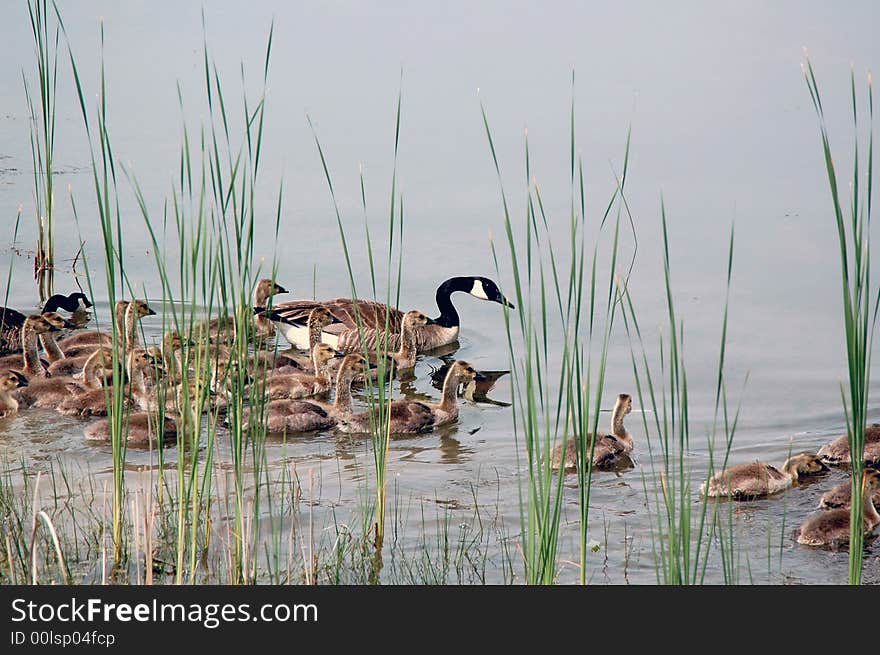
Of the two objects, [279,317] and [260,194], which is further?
Result: [260,194]

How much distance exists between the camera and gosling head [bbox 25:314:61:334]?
Answer: 9.04 m

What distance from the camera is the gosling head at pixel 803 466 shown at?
23.3 feet

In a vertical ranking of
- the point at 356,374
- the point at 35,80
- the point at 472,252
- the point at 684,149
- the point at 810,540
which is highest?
the point at 35,80

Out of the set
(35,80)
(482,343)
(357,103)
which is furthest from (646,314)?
(35,80)

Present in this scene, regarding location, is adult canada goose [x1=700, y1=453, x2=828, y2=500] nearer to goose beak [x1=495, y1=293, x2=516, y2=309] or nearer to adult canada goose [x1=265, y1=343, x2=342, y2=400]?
goose beak [x1=495, y1=293, x2=516, y2=309]

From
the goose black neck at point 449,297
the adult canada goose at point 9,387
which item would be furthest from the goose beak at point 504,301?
the adult canada goose at point 9,387

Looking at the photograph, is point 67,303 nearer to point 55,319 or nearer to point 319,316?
point 55,319

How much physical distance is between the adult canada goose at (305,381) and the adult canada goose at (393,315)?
106 centimetres

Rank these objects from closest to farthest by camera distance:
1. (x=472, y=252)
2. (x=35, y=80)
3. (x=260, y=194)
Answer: (x=472, y=252) → (x=260, y=194) → (x=35, y=80)

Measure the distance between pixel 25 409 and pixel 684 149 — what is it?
31.8ft

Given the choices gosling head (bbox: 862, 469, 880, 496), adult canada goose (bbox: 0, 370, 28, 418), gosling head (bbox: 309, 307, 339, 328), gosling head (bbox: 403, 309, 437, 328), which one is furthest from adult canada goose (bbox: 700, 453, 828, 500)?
adult canada goose (bbox: 0, 370, 28, 418)

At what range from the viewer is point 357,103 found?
17.6 m

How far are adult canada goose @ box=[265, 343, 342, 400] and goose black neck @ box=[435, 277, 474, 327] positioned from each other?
5.29 ft

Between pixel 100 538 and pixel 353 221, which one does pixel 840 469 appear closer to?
pixel 100 538
